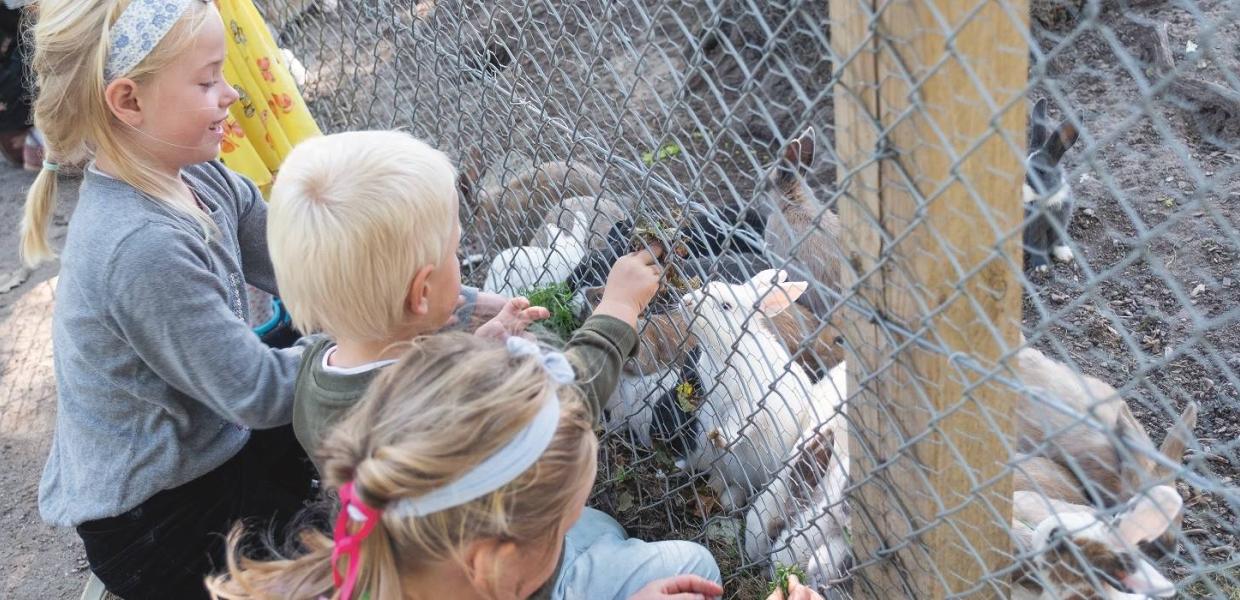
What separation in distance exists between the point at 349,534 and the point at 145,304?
853 millimetres

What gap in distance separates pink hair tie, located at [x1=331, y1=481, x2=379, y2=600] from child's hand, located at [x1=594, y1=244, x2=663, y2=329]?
77cm

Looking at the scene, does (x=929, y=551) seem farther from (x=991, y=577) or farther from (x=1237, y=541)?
(x=1237, y=541)

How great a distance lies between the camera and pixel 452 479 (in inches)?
60.8

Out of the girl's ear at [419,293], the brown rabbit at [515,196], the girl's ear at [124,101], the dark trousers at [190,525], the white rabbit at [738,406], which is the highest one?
the girl's ear at [419,293]

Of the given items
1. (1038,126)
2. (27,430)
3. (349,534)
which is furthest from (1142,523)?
(27,430)

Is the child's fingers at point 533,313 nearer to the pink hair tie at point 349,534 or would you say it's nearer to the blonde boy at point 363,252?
the blonde boy at point 363,252

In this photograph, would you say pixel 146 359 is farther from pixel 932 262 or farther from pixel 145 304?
pixel 932 262

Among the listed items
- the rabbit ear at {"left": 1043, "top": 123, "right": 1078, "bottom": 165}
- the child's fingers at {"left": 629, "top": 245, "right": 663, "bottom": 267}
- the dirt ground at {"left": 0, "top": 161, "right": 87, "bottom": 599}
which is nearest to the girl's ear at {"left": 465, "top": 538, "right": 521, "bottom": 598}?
the child's fingers at {"left": 629, "top": 245, "right": 663, "bottom": 267}

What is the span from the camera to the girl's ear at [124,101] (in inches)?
87.0

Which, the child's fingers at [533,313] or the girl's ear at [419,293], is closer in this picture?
the girl's ear at [419,293]

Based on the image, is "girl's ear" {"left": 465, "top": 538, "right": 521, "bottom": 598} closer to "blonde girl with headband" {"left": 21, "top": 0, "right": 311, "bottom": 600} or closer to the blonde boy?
the blonde boy

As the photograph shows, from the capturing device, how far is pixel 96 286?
217cm

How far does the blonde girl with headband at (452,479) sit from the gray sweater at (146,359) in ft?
1.94

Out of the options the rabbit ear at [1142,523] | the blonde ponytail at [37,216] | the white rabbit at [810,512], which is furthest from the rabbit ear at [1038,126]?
the blonde ponytail at [37,216]
